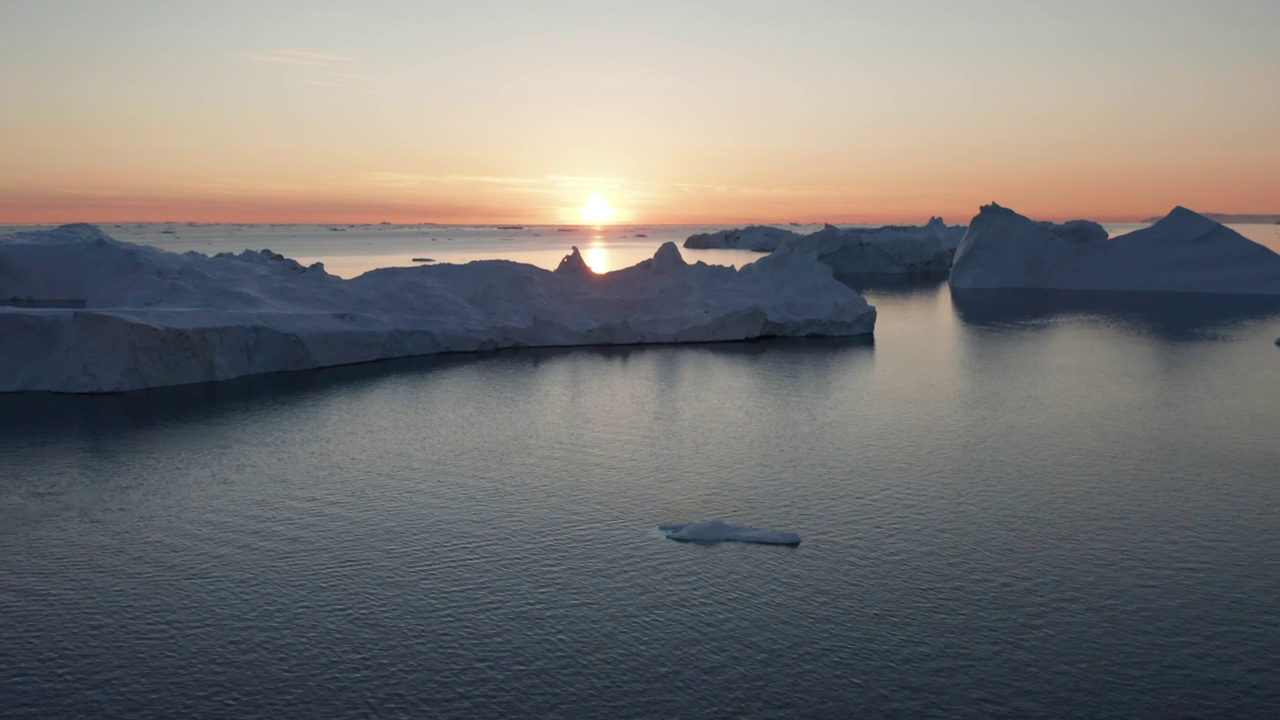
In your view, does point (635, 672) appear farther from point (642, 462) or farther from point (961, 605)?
point (642, 462)

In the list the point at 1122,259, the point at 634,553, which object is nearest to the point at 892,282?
the point at 1122,259

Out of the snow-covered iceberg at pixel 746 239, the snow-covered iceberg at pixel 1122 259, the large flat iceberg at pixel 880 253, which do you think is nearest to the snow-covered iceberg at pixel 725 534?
the snow-covered iceberg at pixel 1122 259

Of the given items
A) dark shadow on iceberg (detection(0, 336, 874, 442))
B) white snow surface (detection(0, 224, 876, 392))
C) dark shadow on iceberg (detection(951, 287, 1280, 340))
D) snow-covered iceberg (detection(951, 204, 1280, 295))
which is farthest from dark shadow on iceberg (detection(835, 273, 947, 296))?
dark shadow on iceberg (detection(0, 336, 874, 442))

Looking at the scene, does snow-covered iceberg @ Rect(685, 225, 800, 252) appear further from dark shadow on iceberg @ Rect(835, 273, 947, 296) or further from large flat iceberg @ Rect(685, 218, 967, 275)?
dark shadow on iceberg @ Rect(835, 273, 947, 296)

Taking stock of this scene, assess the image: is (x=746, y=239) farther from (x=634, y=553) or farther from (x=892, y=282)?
(x=634, y=553)

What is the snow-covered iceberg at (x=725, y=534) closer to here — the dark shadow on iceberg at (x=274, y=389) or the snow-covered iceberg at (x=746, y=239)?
the dark shadow on iceberg at (x=274, y=389)

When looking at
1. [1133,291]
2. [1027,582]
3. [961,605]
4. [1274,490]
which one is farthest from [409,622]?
[1133,291]
